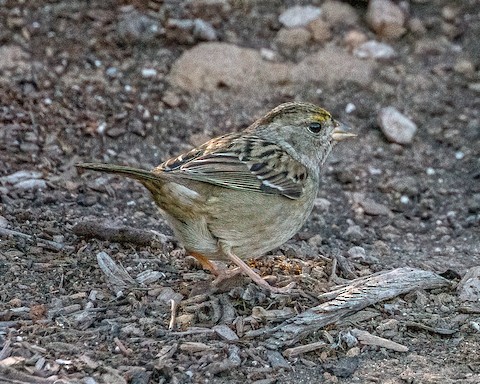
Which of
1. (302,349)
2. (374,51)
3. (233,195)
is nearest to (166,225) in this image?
(233,195)

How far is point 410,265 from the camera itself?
566cm

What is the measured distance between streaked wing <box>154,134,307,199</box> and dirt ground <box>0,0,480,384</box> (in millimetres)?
482

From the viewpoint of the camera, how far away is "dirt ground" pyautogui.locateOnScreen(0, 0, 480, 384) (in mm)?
4402

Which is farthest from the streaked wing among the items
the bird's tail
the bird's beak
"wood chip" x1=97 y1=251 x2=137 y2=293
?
"wood chip" x1=97 y1=251 x2=137 y2=293

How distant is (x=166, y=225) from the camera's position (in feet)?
19.7

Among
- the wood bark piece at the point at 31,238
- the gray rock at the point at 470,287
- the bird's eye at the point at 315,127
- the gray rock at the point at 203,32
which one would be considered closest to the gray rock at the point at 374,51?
the gray rock at the point at 203,32

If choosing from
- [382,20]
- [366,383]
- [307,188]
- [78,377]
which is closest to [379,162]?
[382,20]

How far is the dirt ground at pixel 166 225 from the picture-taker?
440 centimetres

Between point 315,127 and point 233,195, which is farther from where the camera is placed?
point 315,127

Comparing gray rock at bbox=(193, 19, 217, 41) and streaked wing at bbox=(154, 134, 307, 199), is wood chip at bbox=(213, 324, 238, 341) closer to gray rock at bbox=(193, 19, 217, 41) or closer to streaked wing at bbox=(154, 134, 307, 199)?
streaked wing at bbox=(154, 134, 307, 199)

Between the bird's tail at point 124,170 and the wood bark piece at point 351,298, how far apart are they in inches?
35.2

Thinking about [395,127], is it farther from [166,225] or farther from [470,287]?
[470,287]

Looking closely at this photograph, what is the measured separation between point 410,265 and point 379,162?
1.62 meters

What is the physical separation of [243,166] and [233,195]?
0.27 m
